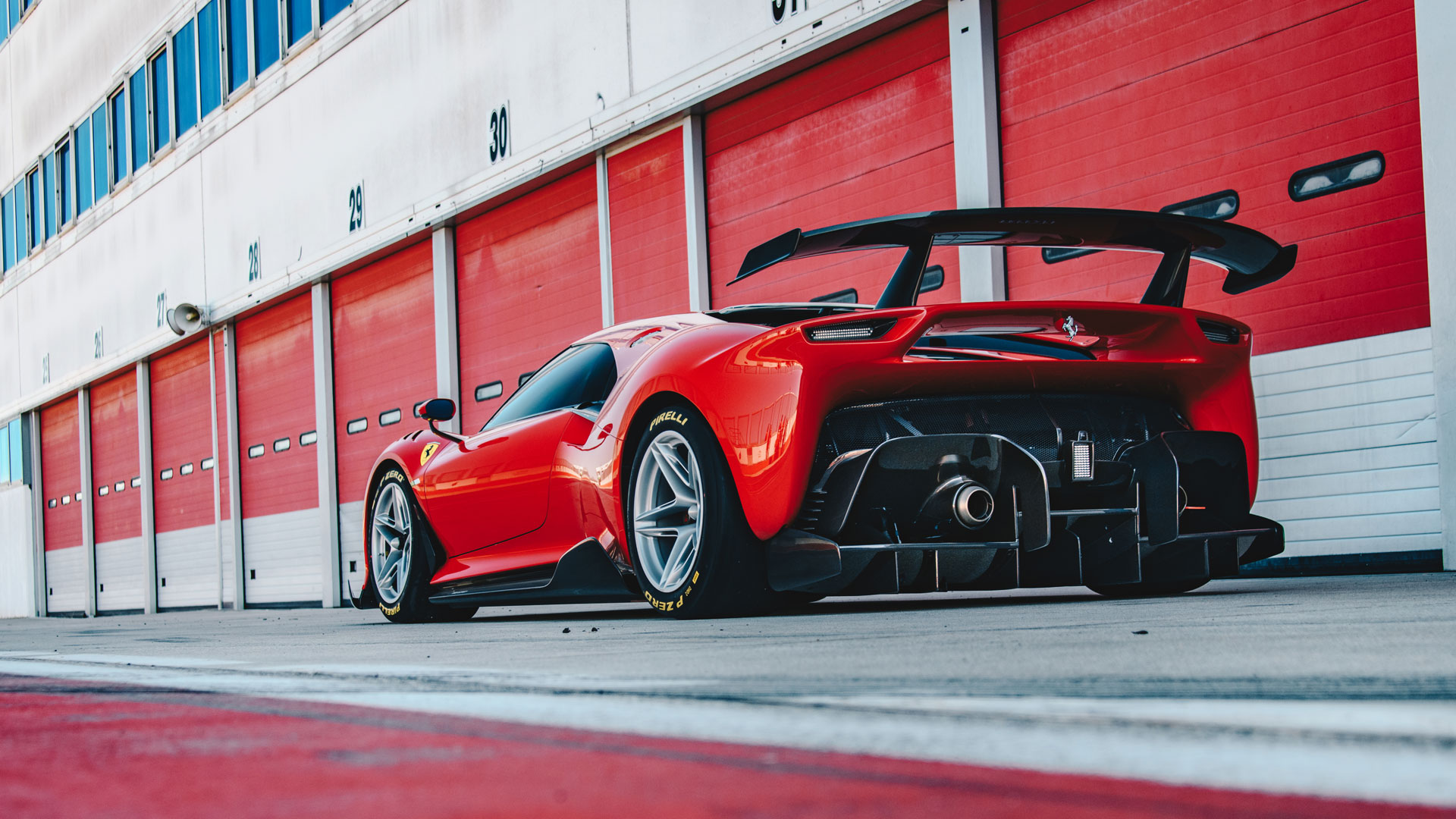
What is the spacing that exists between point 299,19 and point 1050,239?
14001 mm

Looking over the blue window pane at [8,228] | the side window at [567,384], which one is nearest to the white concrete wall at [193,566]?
the blue window pane at [8,228]

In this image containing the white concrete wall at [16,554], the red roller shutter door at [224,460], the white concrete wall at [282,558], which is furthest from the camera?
the white concrete wall at [16,554]

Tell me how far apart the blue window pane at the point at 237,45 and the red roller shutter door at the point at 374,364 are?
406cm

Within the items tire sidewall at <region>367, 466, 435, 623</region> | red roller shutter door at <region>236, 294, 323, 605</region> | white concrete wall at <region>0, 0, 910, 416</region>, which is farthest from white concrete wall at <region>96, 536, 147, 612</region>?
tire sidewall at <region>367, 466, 435, 623</region>

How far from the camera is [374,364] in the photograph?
1453cm

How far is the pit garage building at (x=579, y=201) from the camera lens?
623 centimetres

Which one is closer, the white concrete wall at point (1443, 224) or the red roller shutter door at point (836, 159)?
the white concrete wall at point (1443, 224)

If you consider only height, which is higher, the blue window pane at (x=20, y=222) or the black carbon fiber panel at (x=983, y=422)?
the blue window pane at (x=20, y=222)

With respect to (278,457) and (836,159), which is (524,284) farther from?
(278,457)

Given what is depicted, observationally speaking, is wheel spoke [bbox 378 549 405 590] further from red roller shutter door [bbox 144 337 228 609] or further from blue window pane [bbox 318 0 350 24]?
red roller shutter door [bbox 144 337 228 609]

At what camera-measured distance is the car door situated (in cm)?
518

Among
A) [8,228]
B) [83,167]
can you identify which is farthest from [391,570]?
[8,228]

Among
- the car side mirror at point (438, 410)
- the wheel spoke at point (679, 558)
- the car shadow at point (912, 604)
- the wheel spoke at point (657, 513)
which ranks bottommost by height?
the car shadow at point (912, 604)

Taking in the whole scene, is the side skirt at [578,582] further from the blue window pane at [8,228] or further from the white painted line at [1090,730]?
the blue window pane at [8,228]
